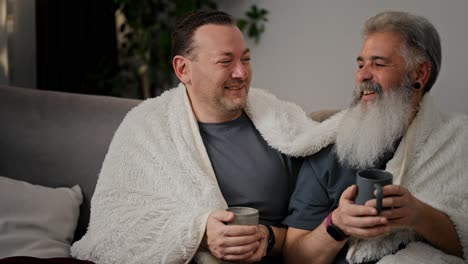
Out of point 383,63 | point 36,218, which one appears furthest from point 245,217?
point 36,218

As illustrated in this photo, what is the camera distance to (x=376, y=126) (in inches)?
64.5

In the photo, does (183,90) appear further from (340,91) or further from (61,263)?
(340,91)

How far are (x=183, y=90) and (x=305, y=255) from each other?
0.69 meters

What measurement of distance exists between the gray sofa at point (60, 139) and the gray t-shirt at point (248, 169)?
489 millimetres

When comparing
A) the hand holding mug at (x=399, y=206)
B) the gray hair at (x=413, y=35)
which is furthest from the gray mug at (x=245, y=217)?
the gray hair at (x=413, y=35)

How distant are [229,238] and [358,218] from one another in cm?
34

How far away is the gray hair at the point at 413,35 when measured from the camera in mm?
1630

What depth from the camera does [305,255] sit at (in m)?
1.64

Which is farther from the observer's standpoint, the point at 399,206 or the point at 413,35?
the point at 413,35

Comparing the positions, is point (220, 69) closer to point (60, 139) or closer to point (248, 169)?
point (248, 169)

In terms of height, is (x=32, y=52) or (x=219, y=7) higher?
(x=219, y=7)

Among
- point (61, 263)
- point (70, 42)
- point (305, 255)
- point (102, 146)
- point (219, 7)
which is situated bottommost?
point (61, 263)

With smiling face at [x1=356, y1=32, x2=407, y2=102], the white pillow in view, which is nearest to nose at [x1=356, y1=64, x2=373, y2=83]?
smiling face at [x1=356, y1=32, x2=407, y2=102]

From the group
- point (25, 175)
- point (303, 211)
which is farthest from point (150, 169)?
point (25, 175)
